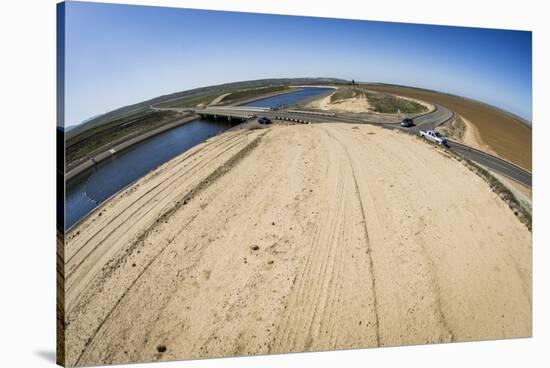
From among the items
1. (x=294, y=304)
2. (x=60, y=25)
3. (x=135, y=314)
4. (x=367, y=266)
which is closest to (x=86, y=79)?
(x=60, y=25)

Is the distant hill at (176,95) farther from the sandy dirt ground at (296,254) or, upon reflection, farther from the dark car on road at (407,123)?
the dark car on road at (407,123)

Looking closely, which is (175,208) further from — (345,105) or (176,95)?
(345,105)

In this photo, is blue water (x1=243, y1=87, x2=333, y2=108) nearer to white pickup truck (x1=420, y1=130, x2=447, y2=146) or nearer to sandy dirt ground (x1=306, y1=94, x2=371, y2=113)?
sandy dirt ground (x1=306, y1=94, x2=371, y2=113)

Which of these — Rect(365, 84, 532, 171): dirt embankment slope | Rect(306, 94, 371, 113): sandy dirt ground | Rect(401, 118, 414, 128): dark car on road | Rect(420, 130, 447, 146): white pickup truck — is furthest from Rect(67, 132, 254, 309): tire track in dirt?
Rect(420, 130, 447, 146): white pickup truck

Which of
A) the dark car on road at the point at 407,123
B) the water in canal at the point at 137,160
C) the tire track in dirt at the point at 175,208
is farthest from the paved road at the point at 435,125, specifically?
the tire track in dirt at the point at 175,208

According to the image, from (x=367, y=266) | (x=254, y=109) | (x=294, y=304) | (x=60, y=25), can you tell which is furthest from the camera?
(x=254, y=109)

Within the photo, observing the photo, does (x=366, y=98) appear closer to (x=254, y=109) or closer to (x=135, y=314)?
(x=254, y=109)
